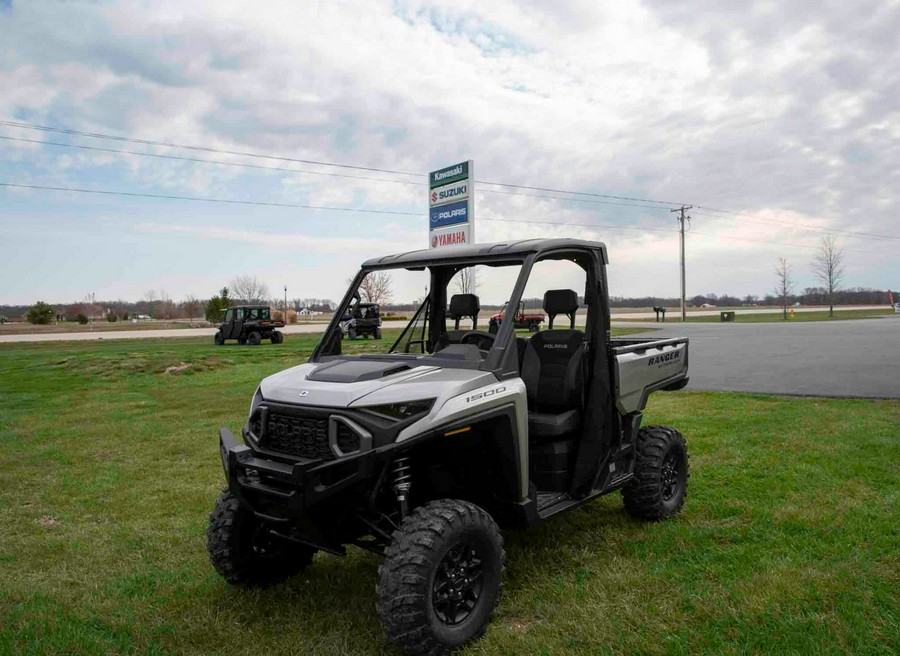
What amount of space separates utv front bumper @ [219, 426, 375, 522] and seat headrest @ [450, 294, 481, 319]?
1.90 m

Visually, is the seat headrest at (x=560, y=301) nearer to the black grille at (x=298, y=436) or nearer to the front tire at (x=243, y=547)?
the black grille at (x=298, y=436)

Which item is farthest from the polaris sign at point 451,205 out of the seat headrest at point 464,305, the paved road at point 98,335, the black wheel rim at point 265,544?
the paved road at point 98,335

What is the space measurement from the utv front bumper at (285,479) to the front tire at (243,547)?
1.18 feet

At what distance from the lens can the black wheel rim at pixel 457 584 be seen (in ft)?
11.9

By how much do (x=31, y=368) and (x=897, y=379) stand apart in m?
21.6

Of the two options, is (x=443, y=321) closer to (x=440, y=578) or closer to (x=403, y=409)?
(x=403, y=409)

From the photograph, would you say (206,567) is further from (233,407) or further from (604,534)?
(233,407)

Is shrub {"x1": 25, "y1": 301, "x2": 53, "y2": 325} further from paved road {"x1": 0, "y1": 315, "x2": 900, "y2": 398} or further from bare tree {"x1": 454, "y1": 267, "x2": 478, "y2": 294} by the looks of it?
bare tree {"x1": 454, "y1": 267, "x2": 478, "y2": 294}

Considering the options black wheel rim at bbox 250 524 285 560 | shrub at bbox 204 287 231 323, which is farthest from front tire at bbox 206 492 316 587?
shrub at bbox 204 287 231 323

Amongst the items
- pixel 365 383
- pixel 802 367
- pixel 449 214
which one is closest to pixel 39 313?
pixel 449 214

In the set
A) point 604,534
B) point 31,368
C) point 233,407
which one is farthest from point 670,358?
point 31,368

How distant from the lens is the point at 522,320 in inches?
178

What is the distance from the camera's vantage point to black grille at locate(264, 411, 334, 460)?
3727 mm

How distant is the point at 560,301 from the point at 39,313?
75.2 meters
